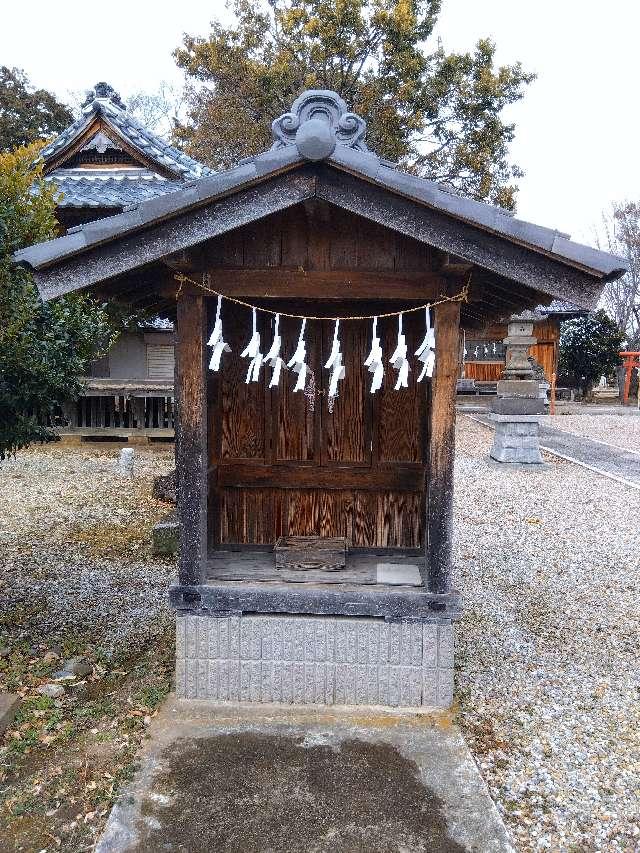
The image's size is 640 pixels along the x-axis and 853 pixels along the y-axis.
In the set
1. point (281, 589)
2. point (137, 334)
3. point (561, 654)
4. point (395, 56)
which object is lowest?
point (561, 654)

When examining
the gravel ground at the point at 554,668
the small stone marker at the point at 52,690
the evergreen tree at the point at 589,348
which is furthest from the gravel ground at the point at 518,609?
the evergreen tree at the point at 589,348

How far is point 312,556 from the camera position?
4.40 metres

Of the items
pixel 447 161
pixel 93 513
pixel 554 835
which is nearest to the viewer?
pixel 554 835

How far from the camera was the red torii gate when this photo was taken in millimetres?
24934

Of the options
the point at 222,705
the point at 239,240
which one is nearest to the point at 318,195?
the point at 239,240

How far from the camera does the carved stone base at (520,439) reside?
1302 cm

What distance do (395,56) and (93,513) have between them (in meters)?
15.5

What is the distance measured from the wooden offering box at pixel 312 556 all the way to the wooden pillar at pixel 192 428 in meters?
0.60

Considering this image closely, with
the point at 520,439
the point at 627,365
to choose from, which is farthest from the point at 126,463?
the point at 627,365

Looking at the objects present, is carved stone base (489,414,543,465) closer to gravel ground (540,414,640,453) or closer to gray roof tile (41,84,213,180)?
gravel ground (540,414,640,453)

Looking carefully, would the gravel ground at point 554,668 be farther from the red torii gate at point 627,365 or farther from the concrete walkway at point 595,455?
the red torii gate at point 627,365

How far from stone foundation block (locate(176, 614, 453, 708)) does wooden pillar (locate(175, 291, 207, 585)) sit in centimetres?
41

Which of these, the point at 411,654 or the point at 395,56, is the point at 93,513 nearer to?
the point at 411,654

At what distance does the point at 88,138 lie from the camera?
13680 millimetres
